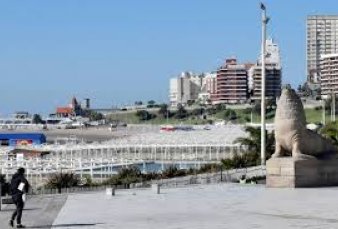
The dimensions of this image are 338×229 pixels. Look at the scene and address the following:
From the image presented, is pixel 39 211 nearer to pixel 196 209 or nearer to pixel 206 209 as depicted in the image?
pixel 196 209

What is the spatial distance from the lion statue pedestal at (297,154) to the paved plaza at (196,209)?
660 mm

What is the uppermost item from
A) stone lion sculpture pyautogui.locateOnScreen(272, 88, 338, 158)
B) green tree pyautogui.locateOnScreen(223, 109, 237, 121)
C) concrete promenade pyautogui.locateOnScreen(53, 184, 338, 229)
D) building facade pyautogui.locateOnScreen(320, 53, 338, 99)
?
building facade pyautogui.locateOnScreen(320, 53, 338, 99)

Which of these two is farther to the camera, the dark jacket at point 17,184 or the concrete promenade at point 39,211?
the concrete promenade at point 39,211

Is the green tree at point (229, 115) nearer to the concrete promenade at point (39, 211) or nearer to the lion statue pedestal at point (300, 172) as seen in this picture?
the lion statue pedestal at point (300, 172)

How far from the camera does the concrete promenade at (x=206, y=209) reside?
16.7 m

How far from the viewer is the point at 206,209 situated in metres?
19.6

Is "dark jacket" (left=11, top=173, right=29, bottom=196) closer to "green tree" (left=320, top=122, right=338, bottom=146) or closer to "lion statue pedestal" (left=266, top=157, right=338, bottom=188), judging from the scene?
"lion statue pedestal" (left=266, top=157, right=338, bottom=188)

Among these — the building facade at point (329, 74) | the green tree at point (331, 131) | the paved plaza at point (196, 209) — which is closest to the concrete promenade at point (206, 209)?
the paved plaza at point (196, 209)

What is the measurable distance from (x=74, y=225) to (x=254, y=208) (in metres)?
4.73

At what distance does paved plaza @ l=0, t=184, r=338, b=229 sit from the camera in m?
16.7

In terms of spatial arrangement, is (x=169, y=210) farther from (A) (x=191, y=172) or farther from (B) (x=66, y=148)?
(B) (x=66, y=148)

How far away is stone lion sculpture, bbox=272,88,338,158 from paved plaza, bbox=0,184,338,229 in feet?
4.40

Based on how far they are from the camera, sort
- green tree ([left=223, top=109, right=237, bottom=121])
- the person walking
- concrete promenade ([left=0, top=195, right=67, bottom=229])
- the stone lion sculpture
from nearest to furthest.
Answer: the person walking → concrete promenade ([left=0, top=195, right=67, bottom=229]) → the stone lion sculpture → green tree ([left=223, top=109, right=237, bottom=121])

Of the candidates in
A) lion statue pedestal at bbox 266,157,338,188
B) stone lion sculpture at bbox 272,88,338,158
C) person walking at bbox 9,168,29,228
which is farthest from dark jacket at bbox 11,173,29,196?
stone lion sculpture at bbox 272,88,338,158
